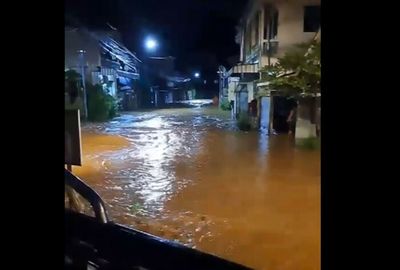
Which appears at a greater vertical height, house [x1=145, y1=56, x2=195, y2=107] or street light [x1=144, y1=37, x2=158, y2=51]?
street light [x1=144, y1=37, x2=158, y2=51]

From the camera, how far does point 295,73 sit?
11.5 meters

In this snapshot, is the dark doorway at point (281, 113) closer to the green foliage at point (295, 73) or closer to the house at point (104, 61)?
the green foliage at point (295, 73)

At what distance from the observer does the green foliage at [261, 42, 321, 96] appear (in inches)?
429

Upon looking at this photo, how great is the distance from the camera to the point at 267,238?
486 cm

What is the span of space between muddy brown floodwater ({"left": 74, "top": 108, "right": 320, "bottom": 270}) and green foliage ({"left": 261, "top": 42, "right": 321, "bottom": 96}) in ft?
4.76

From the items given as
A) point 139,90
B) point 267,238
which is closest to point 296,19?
point 267,238

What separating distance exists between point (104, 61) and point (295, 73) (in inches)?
513

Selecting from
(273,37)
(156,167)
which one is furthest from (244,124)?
(156,167)

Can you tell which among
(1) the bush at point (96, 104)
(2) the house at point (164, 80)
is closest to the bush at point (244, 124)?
(1) the bush at point (96, 104)

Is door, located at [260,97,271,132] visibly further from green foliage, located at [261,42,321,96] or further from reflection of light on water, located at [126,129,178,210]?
reflection of light on water, located at [126,129,178,210]

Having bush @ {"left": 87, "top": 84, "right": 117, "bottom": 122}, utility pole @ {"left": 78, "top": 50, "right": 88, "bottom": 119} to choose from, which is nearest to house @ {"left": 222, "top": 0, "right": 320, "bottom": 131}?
bush @ {"left": 87, "top": 84, "right": 117, "bottom": 122}

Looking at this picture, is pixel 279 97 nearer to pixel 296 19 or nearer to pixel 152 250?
pixel 296 19
